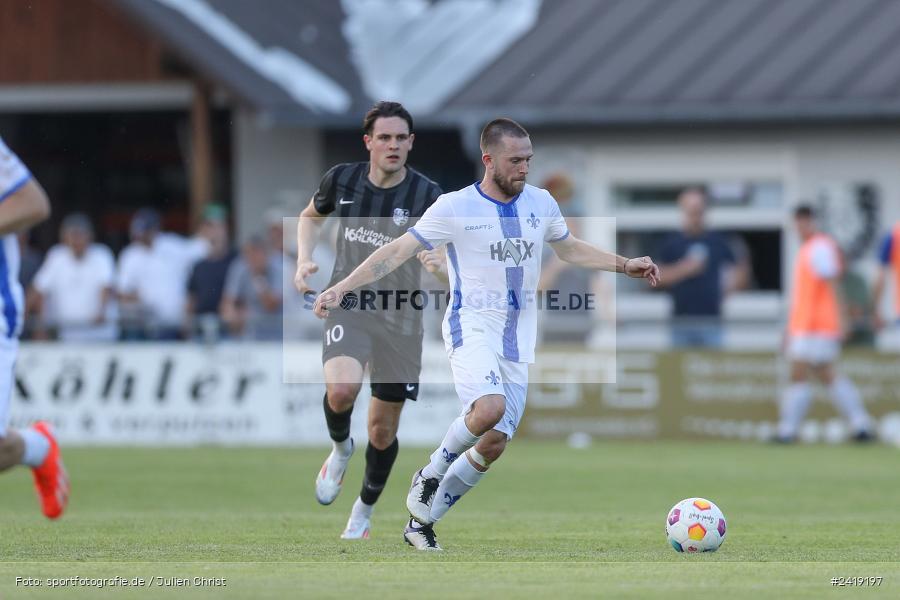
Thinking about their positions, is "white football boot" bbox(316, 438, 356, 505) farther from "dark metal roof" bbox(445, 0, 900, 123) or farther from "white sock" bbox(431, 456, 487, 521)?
"dark metal roof" bbox(445, 0, 900, 123)

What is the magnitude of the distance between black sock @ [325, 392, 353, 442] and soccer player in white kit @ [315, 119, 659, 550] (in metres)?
0.84

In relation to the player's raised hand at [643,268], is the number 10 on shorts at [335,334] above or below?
below

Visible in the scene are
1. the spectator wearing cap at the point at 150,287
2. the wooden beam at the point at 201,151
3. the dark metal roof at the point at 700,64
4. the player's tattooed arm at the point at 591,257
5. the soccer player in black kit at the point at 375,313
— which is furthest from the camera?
the wooden beam at the point at 201,151

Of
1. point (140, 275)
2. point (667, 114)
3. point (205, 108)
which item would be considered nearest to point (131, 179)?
point (205, 108)

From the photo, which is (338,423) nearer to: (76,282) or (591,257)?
(591,257)

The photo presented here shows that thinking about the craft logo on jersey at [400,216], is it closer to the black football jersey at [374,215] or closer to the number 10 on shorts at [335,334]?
the black football jersey at [374,215]

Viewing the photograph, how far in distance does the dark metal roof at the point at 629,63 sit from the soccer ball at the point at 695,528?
1337cm

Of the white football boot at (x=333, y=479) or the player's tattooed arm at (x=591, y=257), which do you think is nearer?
the player's tattooed arm at (x=591, y=257)

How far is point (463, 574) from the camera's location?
26.1 feet

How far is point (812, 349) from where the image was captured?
18781 mm

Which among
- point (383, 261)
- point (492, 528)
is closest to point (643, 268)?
point (383, 261)

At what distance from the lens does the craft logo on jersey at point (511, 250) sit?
9141 mm

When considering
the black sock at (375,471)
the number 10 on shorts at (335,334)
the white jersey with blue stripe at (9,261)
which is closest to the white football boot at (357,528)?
the black sock at (375,471)

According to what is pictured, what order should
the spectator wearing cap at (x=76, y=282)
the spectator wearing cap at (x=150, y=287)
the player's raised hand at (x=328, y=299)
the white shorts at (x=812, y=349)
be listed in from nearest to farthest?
1. the player's raised hand at (x=328, y=299)
2. the white shorts at (x=812, y=349)
3. the spectator wearing cap at (x=150, y=287)
4. the spectator wearing cap at (x=76, y=282)
